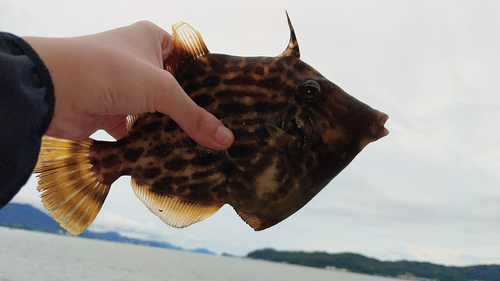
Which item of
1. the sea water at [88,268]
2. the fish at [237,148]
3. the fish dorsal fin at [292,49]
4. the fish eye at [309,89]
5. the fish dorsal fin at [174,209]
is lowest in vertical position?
the sea water at [88,268]

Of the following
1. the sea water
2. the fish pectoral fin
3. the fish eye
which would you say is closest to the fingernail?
the fish pectoral fin

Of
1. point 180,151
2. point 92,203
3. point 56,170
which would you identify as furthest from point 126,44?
point 92,203

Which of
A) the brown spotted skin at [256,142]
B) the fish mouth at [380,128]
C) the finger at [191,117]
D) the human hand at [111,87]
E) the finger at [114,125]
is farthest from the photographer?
the finger at [114,125]

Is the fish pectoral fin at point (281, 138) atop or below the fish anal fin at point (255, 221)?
atop

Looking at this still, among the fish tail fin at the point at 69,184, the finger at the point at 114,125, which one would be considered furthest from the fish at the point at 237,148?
the finger at the point at 114,125

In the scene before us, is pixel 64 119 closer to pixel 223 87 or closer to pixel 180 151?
pixel 180 151

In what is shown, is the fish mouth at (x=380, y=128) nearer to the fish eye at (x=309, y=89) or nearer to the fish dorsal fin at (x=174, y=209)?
the fish eye at (x=309, y=89)

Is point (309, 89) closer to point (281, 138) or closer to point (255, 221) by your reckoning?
point (281, 138)

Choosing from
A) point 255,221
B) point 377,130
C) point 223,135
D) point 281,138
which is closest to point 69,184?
point 223,135
